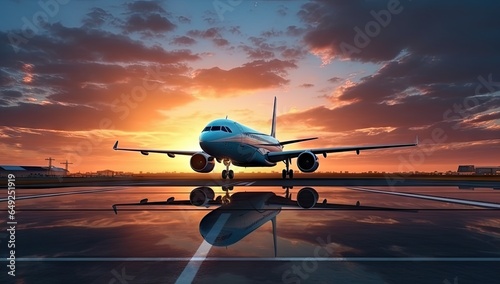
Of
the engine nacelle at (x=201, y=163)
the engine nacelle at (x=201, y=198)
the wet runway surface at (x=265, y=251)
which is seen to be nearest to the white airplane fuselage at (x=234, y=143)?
the engine nacelle at (x=201, y=163)

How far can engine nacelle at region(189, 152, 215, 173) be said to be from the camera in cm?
3158

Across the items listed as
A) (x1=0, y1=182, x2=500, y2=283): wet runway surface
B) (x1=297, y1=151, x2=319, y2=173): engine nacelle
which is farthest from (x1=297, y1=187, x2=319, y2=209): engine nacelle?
(x1=297, y1=151, x2=319, y2=173): engine nacelle

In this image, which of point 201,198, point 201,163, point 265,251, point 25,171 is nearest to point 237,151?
point 201,163

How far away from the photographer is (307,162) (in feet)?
103

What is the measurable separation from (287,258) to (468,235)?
4.24m

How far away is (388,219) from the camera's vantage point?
9281 millimetres

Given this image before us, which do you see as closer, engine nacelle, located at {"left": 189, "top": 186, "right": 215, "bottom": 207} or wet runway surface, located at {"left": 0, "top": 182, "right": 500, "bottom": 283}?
wet runway surface, located at {"left": 0, "top": 182, "right": 500, "bottom": 283}

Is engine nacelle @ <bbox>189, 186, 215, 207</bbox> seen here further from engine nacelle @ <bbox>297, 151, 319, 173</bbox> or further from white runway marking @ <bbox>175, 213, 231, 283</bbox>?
engine nacelle @ <bbox>297, 151, 319, 173</bbox>

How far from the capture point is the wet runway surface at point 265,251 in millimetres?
4359

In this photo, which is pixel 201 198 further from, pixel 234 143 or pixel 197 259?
pixel 234 143

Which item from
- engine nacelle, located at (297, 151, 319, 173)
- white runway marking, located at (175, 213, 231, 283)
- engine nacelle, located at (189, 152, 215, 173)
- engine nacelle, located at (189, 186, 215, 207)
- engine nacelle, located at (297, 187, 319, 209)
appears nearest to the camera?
white runway marking, located at (175, 213, 231, 283)

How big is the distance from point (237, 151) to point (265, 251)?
23.9 metres

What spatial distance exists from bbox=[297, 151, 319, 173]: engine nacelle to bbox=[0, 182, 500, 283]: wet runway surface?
21.3 m

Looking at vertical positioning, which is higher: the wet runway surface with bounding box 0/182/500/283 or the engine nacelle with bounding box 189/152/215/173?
the engine nacelle with bounding box 189/152/215/173
